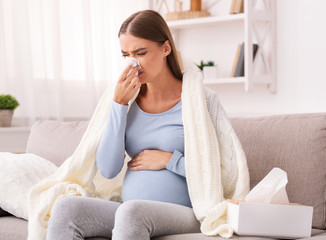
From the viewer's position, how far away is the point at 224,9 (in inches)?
159

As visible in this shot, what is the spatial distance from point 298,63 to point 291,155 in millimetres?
1905

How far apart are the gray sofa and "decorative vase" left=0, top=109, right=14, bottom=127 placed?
3.20 ft

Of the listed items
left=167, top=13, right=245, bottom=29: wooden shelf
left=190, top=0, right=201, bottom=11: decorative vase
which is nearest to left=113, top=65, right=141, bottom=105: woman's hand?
left=167, top=13, right=245, bottom=29: wooden shelf

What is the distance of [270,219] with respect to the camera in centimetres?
158

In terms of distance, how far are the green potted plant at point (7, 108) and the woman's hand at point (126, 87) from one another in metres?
1.28

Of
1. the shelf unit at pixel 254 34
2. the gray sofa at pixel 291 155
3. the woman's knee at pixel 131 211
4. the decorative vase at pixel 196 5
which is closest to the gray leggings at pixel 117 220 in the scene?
the woman's knee at pixel 131 211

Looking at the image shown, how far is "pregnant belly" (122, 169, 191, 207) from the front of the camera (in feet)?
6.07

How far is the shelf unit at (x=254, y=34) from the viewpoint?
12.0 feet

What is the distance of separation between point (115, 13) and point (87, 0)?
0.30 m

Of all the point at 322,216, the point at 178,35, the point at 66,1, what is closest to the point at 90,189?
the point at 322,216

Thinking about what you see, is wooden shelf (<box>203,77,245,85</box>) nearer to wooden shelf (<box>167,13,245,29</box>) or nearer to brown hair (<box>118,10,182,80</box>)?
wooden shelf (<box>167,13,245,29</box>)

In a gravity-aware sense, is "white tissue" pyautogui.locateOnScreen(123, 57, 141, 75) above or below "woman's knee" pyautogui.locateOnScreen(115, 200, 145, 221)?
above

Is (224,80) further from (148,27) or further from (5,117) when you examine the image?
(148,27)

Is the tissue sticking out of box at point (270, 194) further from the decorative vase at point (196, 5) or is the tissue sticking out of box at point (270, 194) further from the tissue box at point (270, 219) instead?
the decorative vase at point (196, 5)
